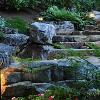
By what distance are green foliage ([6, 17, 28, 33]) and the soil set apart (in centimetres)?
48

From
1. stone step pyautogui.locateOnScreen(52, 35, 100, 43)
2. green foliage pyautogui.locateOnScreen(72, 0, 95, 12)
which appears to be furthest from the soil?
stone step pyautogui.locateOnScreen(52, 35, 100, 43)

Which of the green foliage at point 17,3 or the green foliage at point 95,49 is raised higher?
the green foliage at point 17,3

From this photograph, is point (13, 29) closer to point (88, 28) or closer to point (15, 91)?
point (88, 28)

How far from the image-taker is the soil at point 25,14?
13.5m

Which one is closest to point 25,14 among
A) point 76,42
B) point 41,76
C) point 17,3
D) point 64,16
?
point 17,3

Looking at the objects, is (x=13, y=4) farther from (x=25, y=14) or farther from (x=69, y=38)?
(x=69, y=38)

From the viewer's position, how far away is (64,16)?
517 inches

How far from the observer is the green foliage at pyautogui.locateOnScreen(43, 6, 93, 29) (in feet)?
42.9

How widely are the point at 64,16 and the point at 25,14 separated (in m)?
1.67

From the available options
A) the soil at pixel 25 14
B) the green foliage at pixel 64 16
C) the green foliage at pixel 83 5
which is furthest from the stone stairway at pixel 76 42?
the green foliage at pixel 83 5

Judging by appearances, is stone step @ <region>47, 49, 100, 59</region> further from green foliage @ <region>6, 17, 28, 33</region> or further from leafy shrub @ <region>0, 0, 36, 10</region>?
leafy shrub @ <region>0, 0, 36, 10</region>

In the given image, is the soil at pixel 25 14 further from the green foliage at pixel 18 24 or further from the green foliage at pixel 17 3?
the green foliage at pixel 18 24

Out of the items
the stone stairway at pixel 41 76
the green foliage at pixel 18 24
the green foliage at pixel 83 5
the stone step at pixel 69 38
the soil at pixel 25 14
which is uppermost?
the green foliage at pixel 83 5

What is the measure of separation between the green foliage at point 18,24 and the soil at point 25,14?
18.8 inches
